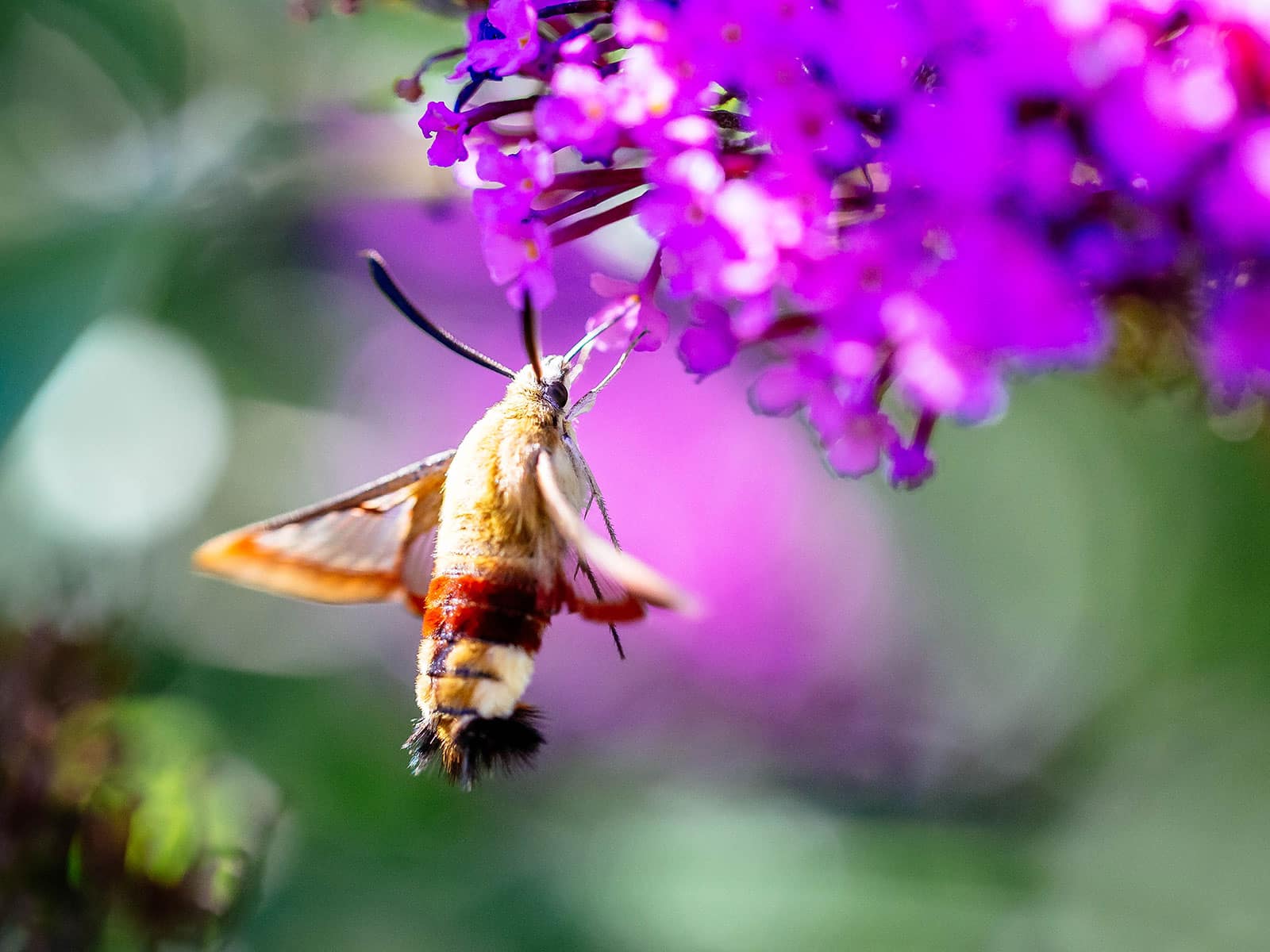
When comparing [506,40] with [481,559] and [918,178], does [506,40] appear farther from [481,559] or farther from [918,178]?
[481,559]

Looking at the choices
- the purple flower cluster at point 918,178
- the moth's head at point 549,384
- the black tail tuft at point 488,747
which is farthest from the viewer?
the moth's head at point 549,384

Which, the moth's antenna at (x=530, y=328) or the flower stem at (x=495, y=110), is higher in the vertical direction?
the flower stem at (x=495, y=110)

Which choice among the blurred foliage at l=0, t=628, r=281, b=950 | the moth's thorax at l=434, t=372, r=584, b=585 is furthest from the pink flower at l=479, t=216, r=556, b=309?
the blurred foliage at l=0, t=628, r=281, b=950

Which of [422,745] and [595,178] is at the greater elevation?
[595,178]

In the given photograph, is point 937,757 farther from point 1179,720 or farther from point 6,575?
point 6,575

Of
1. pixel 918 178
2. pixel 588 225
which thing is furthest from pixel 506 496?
pixel 918 178

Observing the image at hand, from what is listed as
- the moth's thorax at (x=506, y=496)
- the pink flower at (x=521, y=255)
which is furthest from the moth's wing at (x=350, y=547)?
the pink flower at (x=521, y=255)

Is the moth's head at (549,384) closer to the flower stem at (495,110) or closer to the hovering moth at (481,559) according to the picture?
the hovering moth at (481,559)
